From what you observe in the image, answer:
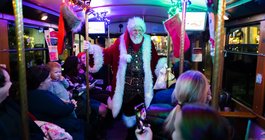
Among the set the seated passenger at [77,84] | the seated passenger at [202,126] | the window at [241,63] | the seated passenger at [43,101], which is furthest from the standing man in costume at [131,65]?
the seated passenger at [202,126]

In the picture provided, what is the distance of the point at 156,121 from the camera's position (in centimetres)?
202

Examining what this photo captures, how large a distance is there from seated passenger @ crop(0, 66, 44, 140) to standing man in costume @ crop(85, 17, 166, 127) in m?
1.57

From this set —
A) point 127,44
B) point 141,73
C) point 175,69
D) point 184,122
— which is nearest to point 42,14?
point 127,44

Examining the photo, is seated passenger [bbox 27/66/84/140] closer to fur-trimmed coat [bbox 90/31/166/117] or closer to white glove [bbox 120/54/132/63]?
fur-trimmed coat [bbox 90/31/166/117]

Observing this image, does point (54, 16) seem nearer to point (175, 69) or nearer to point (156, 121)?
point (175, 69)

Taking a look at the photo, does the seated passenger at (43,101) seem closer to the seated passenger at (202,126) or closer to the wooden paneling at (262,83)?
the seated passenger at (202,126)

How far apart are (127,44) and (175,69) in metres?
0.78

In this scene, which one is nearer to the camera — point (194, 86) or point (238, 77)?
point (194, 86)

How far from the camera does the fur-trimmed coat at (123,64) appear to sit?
3533 millimetres

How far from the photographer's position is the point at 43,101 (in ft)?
8.27

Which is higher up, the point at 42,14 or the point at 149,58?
the point at 42,14

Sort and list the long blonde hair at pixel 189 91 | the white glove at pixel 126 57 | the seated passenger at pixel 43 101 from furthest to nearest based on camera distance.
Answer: the white glove at pixel 126 57 → the seated passenger at pixel 43 101 → the long blonde hair at pixel 189 91

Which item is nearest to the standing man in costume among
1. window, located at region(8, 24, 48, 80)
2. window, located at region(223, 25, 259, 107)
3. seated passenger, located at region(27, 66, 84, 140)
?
seated passenger, located at region(27, 66, 84, 140)

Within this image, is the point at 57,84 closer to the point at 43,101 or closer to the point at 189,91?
the point at 43,101
